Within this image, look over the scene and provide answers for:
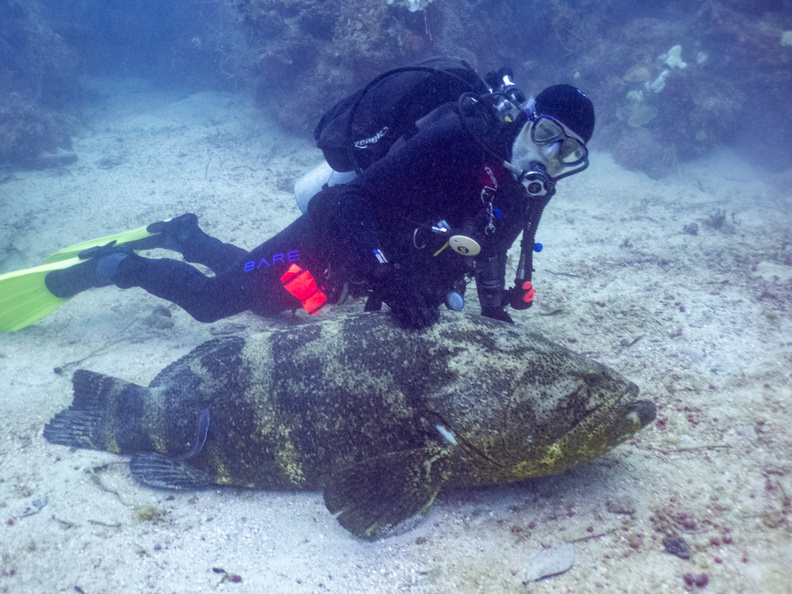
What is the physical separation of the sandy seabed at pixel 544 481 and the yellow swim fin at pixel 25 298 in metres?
0.21

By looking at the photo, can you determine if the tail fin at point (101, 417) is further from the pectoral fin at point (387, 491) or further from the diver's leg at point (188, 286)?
the pectoral fin at point (387, 491)

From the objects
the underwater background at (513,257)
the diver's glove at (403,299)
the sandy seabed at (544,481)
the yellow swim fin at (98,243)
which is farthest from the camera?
the yellow swim fin at (98,243)

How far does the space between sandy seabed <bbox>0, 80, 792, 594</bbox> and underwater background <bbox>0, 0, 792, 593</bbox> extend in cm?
2

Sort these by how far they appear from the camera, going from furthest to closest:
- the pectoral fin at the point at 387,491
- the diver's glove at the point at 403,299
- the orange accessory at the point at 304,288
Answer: the orange accessory at the point at 304,288, the diver's glove at the point at 403,299, the pectoral fin at the point at 387,491

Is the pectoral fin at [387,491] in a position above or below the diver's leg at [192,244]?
below

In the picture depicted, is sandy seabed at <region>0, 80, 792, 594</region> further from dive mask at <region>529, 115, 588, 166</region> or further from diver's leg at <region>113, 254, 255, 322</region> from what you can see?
dive mask at <region>529, 115, 588, 166</region>

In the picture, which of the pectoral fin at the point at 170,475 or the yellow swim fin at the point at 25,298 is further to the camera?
the yellow swim fin at the point at 25,298

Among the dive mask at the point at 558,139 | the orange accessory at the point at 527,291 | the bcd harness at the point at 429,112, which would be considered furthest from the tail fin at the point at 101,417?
the dive mask at the point at 558,139

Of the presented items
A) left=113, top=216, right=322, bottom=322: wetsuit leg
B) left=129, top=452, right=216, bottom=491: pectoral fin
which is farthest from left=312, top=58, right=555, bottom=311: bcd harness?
left=129, top=452, right=216, bottom=491: pectoral fin

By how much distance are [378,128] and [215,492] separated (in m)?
3.20

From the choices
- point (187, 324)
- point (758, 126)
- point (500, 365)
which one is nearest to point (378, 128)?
point (500, 365)

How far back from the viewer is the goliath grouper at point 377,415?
2840 mm

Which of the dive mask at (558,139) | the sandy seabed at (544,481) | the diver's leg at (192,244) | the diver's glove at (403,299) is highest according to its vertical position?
the dive mask at (558,139)

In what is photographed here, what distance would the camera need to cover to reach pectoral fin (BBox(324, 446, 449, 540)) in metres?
2.80
